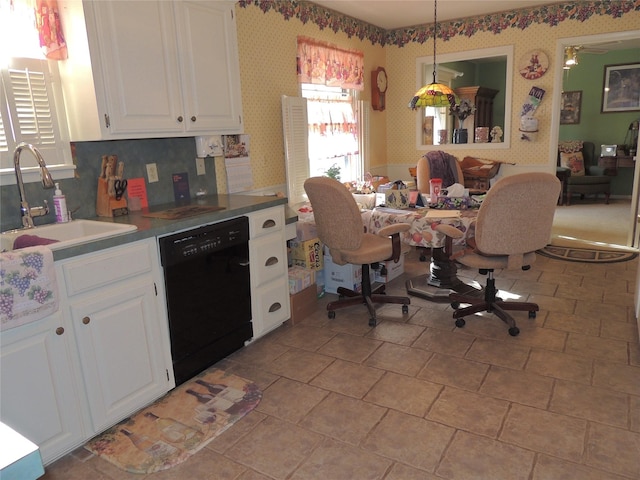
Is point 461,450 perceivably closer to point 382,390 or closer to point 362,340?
point 382,390

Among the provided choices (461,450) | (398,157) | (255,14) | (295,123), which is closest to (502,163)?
(398,157)

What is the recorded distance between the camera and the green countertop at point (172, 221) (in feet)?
6.57

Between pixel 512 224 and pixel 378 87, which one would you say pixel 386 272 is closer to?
pixel 512 224

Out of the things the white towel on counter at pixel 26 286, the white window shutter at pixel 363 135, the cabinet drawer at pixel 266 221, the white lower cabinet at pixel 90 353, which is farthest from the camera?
the white window shutter at pixel 363 135

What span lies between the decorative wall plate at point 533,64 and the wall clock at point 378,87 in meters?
1.54

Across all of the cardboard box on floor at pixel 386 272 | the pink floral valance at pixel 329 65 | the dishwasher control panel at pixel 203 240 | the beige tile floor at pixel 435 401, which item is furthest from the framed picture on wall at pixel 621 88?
the dishwasher control panel at pixel 203 240

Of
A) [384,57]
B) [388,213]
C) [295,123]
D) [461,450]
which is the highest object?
[384,57]

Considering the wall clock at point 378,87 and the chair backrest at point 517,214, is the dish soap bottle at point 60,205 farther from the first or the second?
the wall clock at point 378,87

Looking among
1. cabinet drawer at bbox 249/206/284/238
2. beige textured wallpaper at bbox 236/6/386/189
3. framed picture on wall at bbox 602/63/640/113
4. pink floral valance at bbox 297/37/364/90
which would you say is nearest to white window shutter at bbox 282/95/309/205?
beige textured wallpaper at bbox 236/6/386/189

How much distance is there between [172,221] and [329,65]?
305 centimetres

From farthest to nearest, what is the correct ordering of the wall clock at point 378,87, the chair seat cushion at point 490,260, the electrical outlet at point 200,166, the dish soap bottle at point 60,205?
the wall clock at point 378,87
the electrical outlet at point 200,166
the chair seat cushion at point 490,260
the dish soap bottle at point 60,205

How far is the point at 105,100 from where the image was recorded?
2.38 m

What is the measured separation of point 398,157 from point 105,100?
4.39 meters

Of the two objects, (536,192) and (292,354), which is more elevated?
(536,192)
